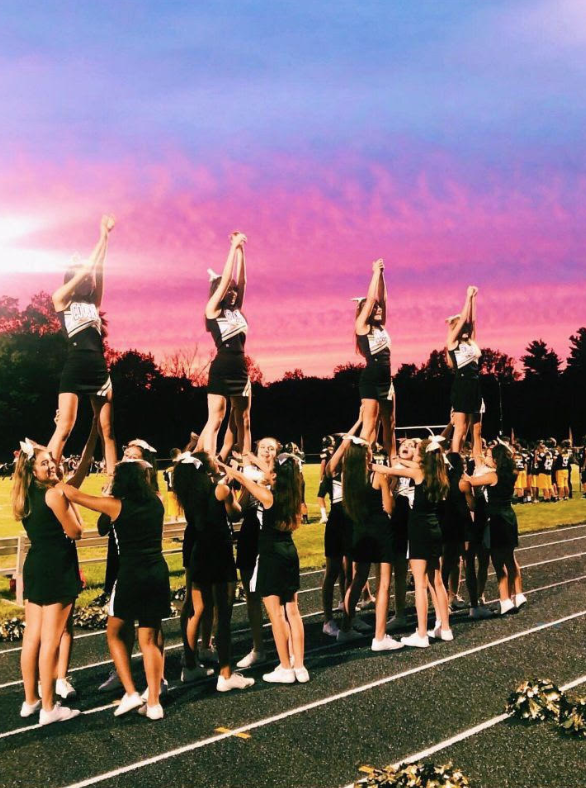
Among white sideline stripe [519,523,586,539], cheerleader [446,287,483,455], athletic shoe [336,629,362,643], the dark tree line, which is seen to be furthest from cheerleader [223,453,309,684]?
the dark tree line

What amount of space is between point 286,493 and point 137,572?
1.57 m

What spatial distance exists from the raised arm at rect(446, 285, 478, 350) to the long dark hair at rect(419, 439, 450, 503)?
4.62m

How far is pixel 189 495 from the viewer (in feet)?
25.3

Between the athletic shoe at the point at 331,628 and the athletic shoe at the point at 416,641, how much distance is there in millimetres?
984

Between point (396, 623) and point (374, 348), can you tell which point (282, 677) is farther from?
point (374, 348)

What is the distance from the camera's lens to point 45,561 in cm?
670

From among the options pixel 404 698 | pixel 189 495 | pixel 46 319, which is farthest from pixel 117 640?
pixel 46 319

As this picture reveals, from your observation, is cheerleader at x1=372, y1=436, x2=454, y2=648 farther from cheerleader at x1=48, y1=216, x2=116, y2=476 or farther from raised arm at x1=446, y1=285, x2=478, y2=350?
raised arm at x1=446, y1=285, x2=478, y2=350

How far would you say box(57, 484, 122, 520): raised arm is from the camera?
6.49 metres

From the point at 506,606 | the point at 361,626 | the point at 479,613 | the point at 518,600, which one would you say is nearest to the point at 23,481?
the point at 361,626

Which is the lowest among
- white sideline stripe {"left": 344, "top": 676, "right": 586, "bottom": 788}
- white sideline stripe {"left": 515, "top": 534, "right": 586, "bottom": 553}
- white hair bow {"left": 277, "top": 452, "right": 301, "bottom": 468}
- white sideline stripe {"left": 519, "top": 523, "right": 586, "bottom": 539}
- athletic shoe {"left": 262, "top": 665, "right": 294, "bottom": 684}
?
white sideline stripe {"left": 519, "top": 523, "right": 586, "bottom": 539}

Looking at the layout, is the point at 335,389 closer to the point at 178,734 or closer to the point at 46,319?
the point at 46,319

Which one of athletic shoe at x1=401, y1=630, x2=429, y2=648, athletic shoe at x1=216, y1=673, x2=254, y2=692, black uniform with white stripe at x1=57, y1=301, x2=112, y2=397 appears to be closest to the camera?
athletic shoe at x1=216, y1=673, x2=254, y2=692

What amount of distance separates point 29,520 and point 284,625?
247cm
